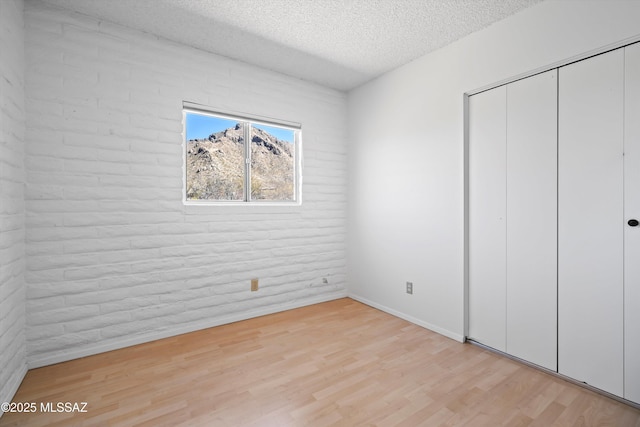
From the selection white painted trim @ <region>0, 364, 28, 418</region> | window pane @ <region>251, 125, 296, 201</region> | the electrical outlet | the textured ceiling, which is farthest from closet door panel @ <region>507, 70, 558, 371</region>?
white painted trim @ <region>0, 364, 28, 418</region>

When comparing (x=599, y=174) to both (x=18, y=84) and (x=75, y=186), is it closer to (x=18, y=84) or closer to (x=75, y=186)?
(x=75, y=186)

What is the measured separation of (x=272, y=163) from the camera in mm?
3424

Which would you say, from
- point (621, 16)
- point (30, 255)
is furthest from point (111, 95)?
point (621, 16)

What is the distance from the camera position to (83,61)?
231 cm

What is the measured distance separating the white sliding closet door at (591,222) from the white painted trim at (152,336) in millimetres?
2349

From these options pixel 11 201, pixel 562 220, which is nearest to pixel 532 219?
pixel 562 220

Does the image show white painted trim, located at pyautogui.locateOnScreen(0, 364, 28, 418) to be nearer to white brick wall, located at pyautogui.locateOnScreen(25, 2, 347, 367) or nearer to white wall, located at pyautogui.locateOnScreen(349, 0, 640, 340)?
white brick wall, located at pyautogui.locateOnScreen(25, 2, 347, 367)

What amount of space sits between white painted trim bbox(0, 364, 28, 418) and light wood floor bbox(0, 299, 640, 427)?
0.16 ft

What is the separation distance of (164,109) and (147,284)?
1.50 metres

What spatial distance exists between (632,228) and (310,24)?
254 centimetres

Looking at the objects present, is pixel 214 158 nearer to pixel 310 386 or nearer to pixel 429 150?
pixel 429 150

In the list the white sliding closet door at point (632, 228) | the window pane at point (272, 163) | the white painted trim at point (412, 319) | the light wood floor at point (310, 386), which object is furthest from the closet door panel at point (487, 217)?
the window pane at point (272, 163)

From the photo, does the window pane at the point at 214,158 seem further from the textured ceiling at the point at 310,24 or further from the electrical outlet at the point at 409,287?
the electrical outlet at the point at 409,287

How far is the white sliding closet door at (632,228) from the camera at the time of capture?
1.76 m
